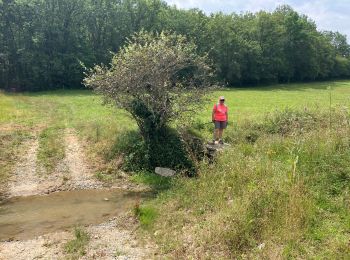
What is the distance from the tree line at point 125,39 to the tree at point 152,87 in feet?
76.6

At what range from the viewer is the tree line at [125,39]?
5159 centimetres

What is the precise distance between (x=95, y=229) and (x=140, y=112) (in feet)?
22.5

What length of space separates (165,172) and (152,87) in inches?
140

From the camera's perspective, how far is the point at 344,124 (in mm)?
12930

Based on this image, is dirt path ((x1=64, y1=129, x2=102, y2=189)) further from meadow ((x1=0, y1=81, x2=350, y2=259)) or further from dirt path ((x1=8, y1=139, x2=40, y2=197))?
dirt path ((x1=8, y1=139, x2=40, y2=197))

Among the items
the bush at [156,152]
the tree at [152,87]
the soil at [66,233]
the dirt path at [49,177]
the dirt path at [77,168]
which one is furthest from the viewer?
the bush at [156,152]

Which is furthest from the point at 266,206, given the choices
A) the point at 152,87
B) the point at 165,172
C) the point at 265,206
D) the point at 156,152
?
the point at 152,87

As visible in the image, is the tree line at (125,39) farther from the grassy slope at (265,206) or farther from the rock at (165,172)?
the grassy slope at (265,206)

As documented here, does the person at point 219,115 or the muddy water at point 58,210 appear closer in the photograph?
the muddy water at point 58,210

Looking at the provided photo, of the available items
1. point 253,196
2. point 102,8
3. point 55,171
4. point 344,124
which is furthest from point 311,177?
point 102,8

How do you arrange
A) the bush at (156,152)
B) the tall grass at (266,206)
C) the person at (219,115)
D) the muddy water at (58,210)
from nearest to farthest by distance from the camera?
1. the tall grass at (266,206)
2. the muddy water at (58,210)
3. the bush at (156,152)
4. the person at (219,115)

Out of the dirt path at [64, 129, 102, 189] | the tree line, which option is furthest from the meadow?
the tree line

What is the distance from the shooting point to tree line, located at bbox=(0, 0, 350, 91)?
169 ft

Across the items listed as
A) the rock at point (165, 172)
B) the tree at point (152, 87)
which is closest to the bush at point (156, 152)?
the tree at point (152, 87)
